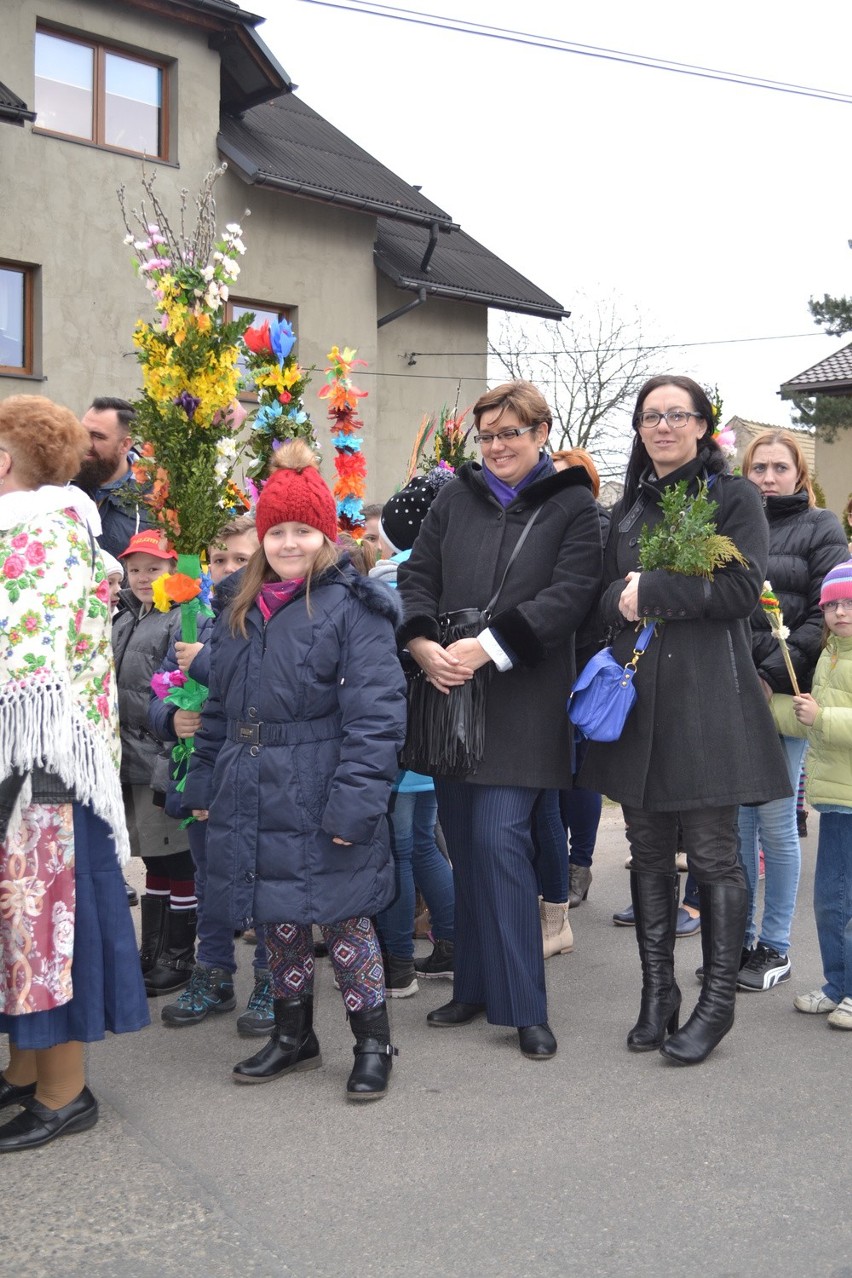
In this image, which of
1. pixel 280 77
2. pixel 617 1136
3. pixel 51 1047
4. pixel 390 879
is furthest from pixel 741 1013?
pixel 280 77

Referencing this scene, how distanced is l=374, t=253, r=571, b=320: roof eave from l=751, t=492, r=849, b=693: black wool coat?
13404 mm

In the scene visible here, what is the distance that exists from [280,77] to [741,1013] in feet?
47.9

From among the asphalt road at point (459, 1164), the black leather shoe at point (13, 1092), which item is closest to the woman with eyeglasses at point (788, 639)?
the asphalt road at point (459, 1164)

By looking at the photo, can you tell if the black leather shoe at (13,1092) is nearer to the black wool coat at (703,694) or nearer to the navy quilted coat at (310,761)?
the navy quilted coat at (310,761)

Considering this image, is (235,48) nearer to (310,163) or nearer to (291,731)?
(310,163)

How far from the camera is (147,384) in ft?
14.9

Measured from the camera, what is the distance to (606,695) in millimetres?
4117

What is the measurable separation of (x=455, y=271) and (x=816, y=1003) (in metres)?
16.4

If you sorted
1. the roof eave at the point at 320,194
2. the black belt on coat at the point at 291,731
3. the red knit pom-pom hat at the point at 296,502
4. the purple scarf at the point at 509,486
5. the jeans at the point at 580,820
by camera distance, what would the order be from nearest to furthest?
the black belt on coat at the point at 291,731 < the red knit pom-pom hat at the point at 296,502 < the purple scarf at the point at 509,486 < the jeans at the point at 580,820 < the roof eave at the point at 320,194

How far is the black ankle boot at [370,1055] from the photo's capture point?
382 cm

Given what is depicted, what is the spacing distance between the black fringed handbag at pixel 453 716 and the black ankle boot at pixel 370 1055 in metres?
0.80

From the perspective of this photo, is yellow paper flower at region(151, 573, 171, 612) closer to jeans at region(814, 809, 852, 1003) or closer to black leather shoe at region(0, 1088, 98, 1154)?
black leather shoe at region(0, 1088, 98, 1154)

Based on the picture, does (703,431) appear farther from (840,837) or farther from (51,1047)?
(51,1047)

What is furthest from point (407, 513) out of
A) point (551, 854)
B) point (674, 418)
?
point (551, 854)
